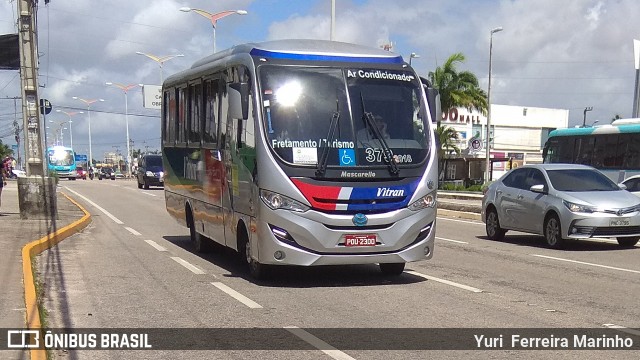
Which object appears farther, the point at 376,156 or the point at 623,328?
the point at 376,156

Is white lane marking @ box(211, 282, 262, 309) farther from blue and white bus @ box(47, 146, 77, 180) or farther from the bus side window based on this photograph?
blue and white bus @ box(47, 146, 77, 180)

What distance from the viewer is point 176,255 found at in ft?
44.9

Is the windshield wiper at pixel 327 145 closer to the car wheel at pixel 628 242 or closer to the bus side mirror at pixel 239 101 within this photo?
the bus side mirror at pixel 239 101

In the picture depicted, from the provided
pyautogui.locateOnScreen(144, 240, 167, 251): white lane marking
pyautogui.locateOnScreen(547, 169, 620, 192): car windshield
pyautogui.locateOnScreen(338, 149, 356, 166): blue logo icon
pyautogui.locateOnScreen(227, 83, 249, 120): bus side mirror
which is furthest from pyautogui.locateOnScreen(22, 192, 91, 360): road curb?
pyautogui.locateOnScreen(547, 169, 620, 192): car windshield

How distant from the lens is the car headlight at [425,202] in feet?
32.4

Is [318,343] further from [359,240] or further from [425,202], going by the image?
[425,202]

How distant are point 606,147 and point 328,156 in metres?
20.3

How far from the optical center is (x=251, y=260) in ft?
34.1

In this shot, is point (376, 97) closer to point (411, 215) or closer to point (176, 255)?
point (411, 215)

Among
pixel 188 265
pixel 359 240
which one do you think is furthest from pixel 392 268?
pixel 188 265

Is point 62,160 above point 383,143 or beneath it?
beneath

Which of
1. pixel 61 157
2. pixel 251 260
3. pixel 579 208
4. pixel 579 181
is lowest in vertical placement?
pixel 61 157

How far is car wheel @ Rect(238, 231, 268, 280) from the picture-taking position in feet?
33.8

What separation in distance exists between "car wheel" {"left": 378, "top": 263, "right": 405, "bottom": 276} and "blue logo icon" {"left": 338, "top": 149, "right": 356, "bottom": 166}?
198 cm
